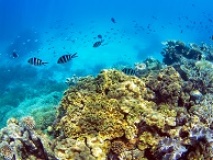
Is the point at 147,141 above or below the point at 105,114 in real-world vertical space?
below

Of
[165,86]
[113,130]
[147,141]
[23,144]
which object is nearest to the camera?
[113,130]

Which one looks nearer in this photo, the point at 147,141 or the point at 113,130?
the point at 113,130

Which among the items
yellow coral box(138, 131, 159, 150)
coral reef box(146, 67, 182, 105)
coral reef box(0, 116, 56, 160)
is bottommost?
yellow coral box(138, 131, 159, 150)

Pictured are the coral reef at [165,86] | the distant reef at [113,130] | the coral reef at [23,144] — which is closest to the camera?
the distant reef at [113,130]

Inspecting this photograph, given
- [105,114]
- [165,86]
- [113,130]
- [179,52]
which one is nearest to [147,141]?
[113,130]

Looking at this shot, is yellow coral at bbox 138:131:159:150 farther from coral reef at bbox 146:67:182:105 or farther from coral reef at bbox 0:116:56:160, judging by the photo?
coral reef at bbox 146:67:182:105

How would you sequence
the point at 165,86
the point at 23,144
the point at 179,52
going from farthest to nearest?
the point at 179,52, the point at 165,86, the point at 23,144

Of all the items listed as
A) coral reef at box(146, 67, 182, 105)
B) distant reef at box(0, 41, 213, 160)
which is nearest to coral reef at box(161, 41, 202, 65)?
coral reef at box(146, 67, 182, 105)

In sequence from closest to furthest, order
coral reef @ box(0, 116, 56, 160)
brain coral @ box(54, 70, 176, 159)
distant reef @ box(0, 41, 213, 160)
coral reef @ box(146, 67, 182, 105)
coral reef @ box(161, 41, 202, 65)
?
distant reef @ box(0, 41, 213, 160), brain coral @ box(54, 70, 176, 159), coral reef @ box(0, 116, 56, 160), coral reef @ box(146, 67, 182, 105), coral reef @ box(161, 41, 202, 65)

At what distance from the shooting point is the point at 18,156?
15.9ft

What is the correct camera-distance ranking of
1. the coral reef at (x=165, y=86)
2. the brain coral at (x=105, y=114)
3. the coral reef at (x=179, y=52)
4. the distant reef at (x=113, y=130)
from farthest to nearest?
the coral reef at (x=179, y=52) < the coral reef at (x=165, y=86) < the brain coral at (x=105, y=114) < the distant reef at (x=113, y=130)

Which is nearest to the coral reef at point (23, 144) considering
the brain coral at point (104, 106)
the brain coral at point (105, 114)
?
the brain coral at point (105, 114)

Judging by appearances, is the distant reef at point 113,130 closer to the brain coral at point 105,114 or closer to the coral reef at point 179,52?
the brain coral at point 105,114

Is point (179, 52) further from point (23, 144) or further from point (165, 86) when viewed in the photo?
point (23, 144)
